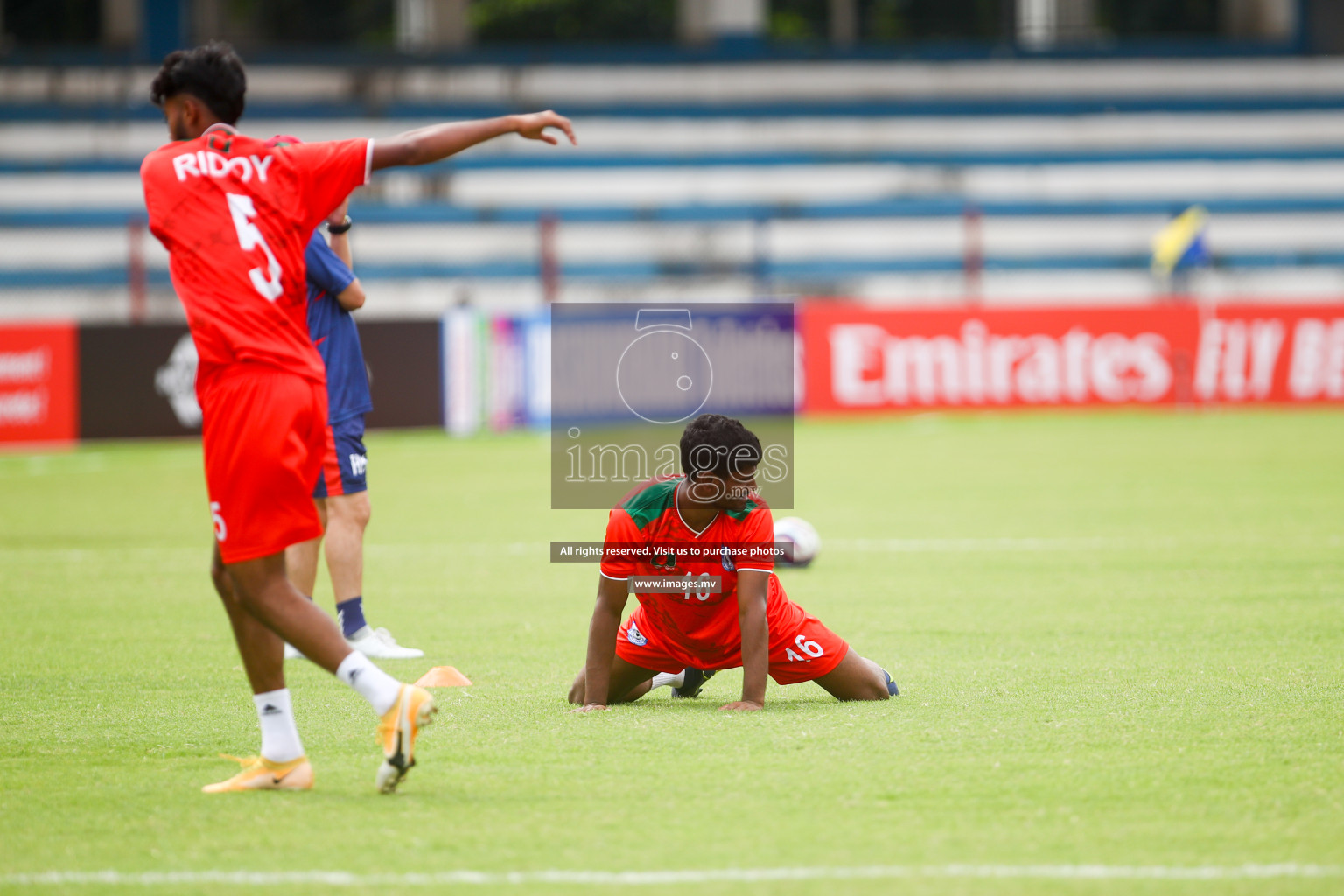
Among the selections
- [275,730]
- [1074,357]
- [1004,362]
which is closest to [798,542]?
[275,730]

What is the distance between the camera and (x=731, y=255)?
2695 cm

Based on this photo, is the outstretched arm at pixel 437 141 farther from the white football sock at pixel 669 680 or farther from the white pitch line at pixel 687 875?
the white football sock at pixel 669 680

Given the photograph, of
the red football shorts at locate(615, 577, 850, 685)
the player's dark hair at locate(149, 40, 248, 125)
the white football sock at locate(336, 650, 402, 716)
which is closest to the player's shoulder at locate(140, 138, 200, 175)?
the player's dark hair at locate(149, 40, 248, 125)

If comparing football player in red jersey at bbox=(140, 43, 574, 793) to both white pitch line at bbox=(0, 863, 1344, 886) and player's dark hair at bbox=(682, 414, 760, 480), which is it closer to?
white pitch line at bbox=(0, 863, 1344, 886)

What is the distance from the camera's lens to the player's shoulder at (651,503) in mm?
4844

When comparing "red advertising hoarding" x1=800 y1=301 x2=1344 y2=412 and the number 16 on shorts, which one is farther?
"red advertising hoarding" x1=800 y1=301 x2=1344 y2=412

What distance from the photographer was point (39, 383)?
17.1m

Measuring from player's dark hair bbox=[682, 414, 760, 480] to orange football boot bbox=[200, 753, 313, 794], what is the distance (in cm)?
150

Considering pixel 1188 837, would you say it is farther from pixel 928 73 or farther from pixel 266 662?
pixel 928 73

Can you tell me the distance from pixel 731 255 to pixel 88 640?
21.2 m

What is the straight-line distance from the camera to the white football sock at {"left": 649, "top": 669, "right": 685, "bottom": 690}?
5.39 metres

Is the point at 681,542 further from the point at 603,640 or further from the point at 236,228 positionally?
the point at 236,228

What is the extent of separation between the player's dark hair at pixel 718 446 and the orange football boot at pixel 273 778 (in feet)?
4.93

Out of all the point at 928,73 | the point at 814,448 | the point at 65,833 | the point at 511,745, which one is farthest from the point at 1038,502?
the point at 928,73
